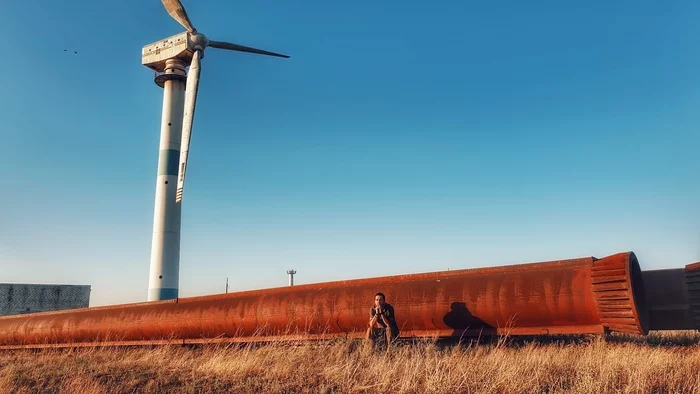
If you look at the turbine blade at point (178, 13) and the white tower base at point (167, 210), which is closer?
the white tower base at point (167, 210)

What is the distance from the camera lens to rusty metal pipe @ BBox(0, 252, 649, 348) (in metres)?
8.57

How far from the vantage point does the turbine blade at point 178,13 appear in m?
28.4

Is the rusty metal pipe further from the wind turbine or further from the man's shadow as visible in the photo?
the wind turbine

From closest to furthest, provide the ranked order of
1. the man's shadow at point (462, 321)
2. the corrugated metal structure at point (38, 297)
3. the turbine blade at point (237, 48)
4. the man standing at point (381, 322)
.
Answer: the man standing at point (381, 322), the man's shadow at point (462, 321), the turbine blade at point (237, 48), the corrugated metal structure at point (38, 297)

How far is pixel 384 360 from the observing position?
26.3 ft

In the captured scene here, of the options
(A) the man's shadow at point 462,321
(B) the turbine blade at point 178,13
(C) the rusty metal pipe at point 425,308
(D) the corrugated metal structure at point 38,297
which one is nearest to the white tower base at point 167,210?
(B) the turbine blade at point 178,13

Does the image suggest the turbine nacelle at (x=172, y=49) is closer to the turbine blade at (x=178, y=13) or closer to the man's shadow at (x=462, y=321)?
the turbine blade at (x=178, y=13)

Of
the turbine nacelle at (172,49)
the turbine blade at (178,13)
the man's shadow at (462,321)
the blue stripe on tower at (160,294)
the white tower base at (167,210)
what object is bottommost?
the man's shadow at (462,321)

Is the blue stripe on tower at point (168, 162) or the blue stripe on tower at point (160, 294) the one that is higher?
the blue stripe on tower at point (168, 162)

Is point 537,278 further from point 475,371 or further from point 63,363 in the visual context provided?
point 63,363

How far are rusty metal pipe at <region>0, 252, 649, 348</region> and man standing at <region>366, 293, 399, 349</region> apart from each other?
899 millimetres

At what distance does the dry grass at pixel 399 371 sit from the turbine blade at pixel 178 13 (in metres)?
23.5

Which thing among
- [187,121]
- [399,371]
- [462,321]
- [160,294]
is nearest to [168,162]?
[187,121]

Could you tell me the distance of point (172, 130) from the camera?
2889cm
